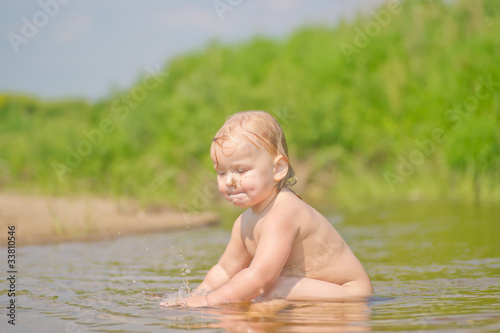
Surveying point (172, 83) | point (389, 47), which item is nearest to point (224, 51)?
point (172, 83)

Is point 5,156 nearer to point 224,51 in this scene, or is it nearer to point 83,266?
point 83,266

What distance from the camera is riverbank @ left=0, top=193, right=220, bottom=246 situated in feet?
29.2

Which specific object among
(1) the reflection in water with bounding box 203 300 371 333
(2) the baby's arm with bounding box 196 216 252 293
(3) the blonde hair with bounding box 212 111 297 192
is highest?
(3) the blonde hair with bounding box 212 111 297 192

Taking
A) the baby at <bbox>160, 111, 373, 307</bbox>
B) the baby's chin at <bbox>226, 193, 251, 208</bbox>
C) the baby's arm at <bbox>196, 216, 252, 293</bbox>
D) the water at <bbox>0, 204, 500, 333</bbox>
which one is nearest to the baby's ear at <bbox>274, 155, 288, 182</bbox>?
the baby at <bbox>160, 111, 373, 307</bbox>

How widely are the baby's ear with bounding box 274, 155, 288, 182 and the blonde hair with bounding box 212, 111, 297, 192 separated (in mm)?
23

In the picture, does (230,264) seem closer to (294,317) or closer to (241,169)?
(241,169)

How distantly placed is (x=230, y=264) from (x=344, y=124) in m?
25.9

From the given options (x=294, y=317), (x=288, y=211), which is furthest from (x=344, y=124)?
(x=294, y=317)

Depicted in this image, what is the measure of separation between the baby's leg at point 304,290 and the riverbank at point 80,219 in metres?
4.85

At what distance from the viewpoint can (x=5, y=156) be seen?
21672 mm

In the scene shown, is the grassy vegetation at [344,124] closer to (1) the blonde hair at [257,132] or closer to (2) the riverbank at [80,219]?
(2) the riverbank at [80,219]

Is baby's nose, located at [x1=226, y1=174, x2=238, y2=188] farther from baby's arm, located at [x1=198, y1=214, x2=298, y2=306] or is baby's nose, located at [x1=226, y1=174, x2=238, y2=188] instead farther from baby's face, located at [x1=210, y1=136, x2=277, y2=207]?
baby's arm, located at [x1=198, y1=214, x2=298, y2=306]

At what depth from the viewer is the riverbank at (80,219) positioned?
29.2 ft

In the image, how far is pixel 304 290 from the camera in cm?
399
